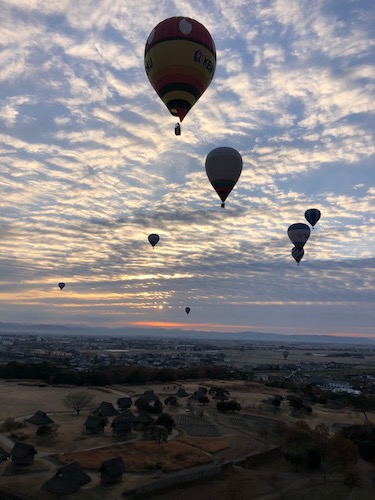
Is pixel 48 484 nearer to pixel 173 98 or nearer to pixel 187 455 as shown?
pixel 187 455

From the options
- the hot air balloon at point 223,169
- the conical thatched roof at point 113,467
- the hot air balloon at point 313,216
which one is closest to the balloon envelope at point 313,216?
the hot air balloon at point 313,216

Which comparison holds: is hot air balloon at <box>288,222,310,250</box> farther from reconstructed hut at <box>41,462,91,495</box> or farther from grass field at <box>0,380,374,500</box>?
reconstructed hut at <box>41,462,91,495</box>

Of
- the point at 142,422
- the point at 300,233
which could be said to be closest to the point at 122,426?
the point at 142,422

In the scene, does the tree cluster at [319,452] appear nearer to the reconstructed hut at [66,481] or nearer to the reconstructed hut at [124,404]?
the reconstructed hut at [66,481]

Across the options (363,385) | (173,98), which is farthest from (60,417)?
(363,385)

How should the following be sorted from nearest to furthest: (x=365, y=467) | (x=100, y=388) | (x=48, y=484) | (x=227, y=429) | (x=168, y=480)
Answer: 1. (x=48, y=484)
2. (x=168, y=480)
3. (x=365, y=467)
4. (x=227, y=429)
5. (x=100, y=388)

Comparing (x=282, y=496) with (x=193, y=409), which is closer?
(x=282, y=496)

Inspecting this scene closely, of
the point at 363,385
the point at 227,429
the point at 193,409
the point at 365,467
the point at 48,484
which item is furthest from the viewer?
the point at 363,385

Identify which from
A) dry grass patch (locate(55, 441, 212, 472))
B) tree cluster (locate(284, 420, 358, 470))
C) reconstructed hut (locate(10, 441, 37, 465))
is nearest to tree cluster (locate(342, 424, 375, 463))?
tree cluster (locate(284, 420, 358, 470))
